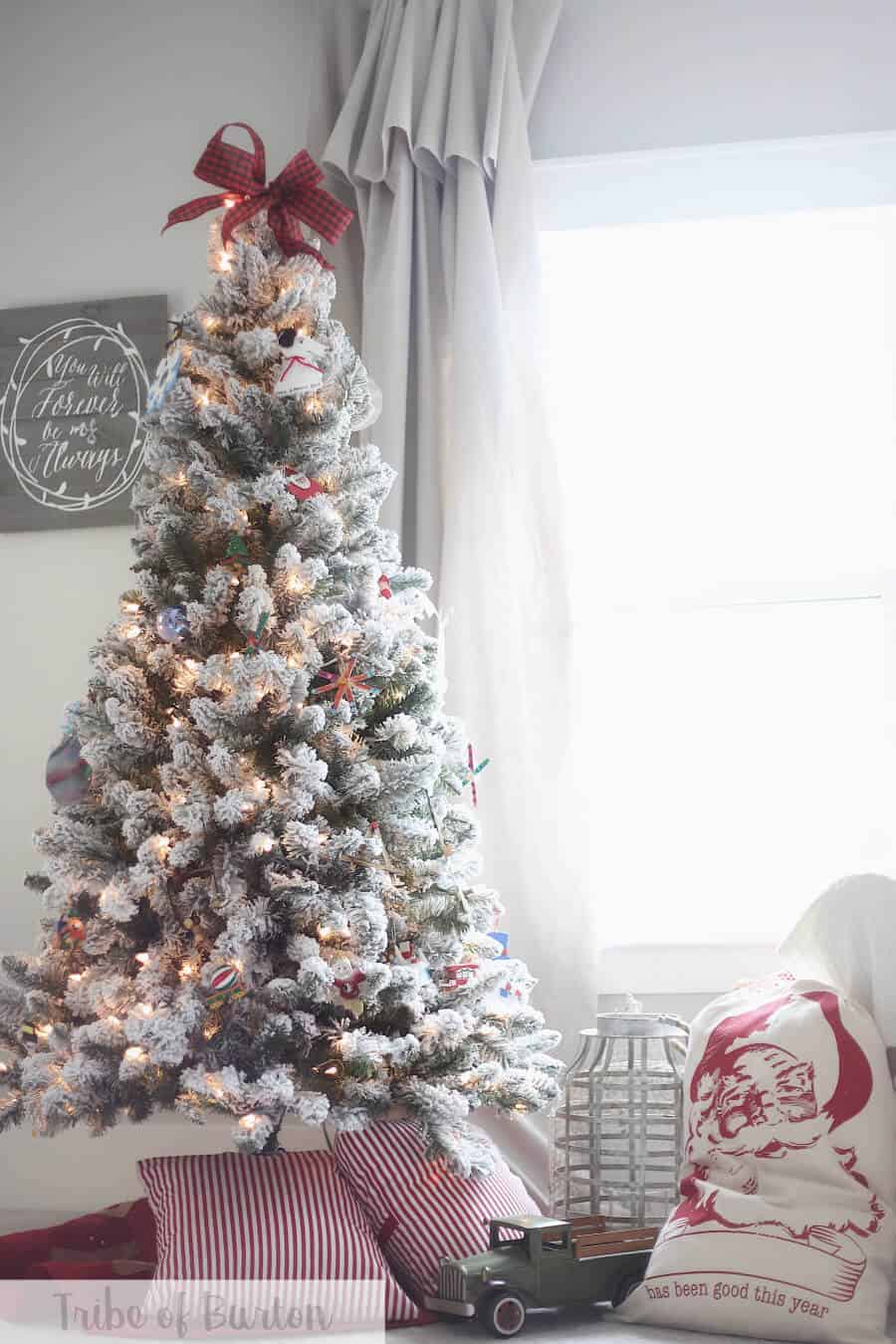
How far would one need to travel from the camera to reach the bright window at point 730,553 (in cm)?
235

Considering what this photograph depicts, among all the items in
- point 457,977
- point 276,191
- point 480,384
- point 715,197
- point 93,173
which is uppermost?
point 93,173

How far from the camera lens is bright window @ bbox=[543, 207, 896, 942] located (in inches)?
92.7

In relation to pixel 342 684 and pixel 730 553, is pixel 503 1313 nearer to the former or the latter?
pixel 342 684

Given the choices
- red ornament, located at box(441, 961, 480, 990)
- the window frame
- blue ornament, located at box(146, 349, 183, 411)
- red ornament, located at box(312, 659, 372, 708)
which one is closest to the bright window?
the window frame

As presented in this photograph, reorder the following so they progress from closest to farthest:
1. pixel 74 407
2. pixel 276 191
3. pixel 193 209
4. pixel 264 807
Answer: pixel 264 807, pixel 276 191, pixel 193 209, pixel 74 407

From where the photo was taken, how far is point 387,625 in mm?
1778

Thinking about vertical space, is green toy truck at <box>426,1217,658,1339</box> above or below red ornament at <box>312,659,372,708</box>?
below

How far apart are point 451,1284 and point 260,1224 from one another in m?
0.24

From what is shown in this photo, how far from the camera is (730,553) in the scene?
8.05 feet

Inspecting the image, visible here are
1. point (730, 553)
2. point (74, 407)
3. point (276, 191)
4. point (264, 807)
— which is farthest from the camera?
point (74, 407)

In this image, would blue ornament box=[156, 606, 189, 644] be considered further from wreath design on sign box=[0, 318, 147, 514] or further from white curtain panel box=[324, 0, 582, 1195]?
wreath design on sign box=[0, 318, 147, 514]

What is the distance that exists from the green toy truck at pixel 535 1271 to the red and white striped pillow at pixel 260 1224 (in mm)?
104

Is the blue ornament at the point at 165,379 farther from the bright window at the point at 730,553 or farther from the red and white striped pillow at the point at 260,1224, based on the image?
the red and white striped pillow at the point at 260,1224

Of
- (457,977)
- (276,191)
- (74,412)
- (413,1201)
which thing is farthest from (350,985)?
(74,412)
